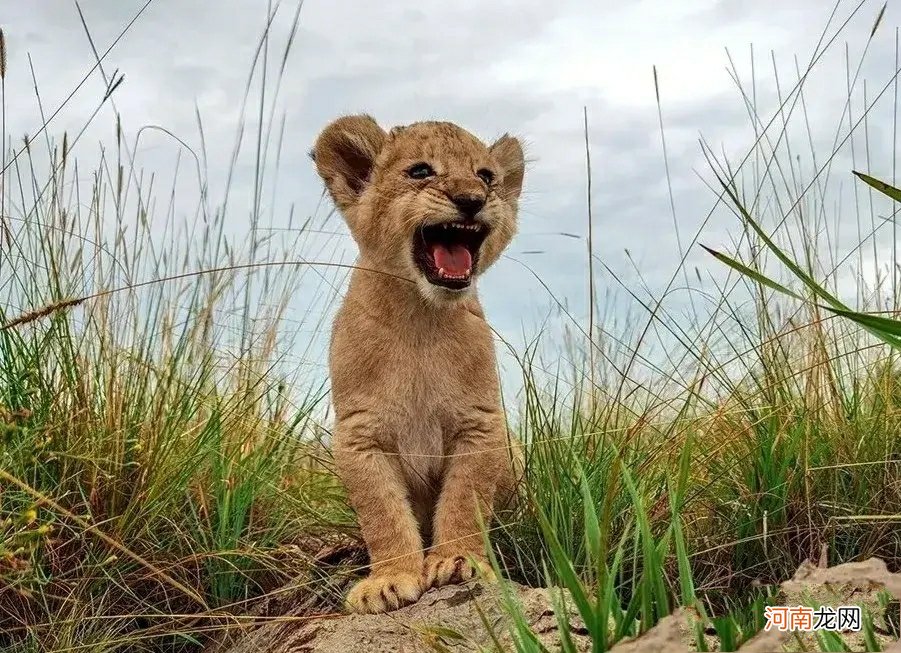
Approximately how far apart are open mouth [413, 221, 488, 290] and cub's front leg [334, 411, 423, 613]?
599mm

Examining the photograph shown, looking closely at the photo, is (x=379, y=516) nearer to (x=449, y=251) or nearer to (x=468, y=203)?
(x=449, y=251)

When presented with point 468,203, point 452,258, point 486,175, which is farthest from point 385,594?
point 486,175

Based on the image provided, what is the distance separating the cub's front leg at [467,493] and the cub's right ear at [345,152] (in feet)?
3.58

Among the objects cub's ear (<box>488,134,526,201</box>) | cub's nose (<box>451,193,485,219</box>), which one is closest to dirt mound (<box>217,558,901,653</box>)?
cub's nose (<box>451,193,485,219</box>)

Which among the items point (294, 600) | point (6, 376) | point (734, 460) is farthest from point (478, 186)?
point (6, 376)

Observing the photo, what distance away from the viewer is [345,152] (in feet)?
13.3

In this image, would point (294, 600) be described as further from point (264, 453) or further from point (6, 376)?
point (6, 376)

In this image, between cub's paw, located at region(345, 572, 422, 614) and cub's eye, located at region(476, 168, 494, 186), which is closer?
cub's paw, located at region(345, 572, 422, 614)

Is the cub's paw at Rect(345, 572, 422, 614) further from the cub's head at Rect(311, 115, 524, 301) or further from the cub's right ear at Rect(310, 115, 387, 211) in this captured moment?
the cub's right ear at Rect(310, 115, 387, 211)

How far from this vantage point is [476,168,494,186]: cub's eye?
396 centimetres

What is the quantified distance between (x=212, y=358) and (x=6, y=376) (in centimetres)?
89

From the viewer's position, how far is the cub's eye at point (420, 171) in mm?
3850

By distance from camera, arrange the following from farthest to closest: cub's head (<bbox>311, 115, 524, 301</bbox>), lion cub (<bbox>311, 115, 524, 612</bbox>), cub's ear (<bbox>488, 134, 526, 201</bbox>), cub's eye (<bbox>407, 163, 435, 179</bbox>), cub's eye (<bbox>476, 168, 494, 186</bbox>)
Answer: cub's ear (<bbox>488, 134, 526, 201</bbox>) < cub's eye (<bbox>476, 168, 494, 186</bbox>) < cub's eye (<bbox>407, 163, 435, 179</bbox>) < cub's head (<bbox>311, 115, 524, 301</bbox>) < lion cub (<bbox>311, 115, 524, 612</bbox>)

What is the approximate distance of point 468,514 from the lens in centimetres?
348
